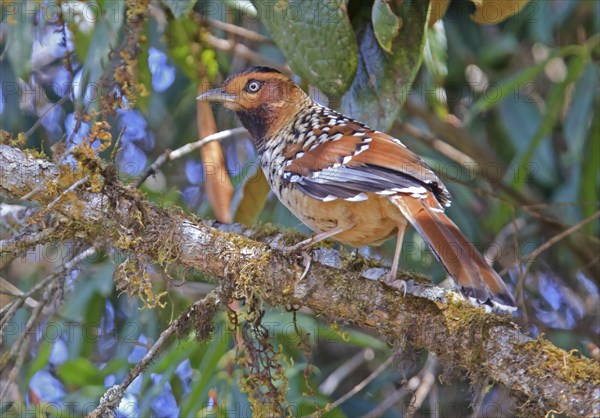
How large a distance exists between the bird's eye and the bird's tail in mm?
1239

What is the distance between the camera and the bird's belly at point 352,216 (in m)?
3.44

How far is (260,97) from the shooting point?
424 cm

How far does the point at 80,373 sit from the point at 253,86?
67.6 inches

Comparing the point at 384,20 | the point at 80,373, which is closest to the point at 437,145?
the point at 384,20

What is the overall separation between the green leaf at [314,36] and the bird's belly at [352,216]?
21.0 inches

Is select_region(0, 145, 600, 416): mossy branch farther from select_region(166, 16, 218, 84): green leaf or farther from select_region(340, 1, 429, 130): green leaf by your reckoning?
select_region(166, 16, 218, 84): green leaf

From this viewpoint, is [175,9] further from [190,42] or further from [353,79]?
[190,42]

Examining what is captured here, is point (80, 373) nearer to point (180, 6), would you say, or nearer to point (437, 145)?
point (180, 6)

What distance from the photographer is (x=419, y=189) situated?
3.31 metres

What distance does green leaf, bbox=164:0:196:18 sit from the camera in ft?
11.5

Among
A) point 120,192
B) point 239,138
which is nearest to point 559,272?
point 239,138

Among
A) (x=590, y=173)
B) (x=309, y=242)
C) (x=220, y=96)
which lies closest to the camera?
(x=309, y=242)

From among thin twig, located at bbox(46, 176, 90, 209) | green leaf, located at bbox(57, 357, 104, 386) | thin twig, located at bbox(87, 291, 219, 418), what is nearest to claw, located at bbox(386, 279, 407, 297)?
thin twig, located at bbox(87, 291, 219, 418)

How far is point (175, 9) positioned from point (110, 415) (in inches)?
66.1
